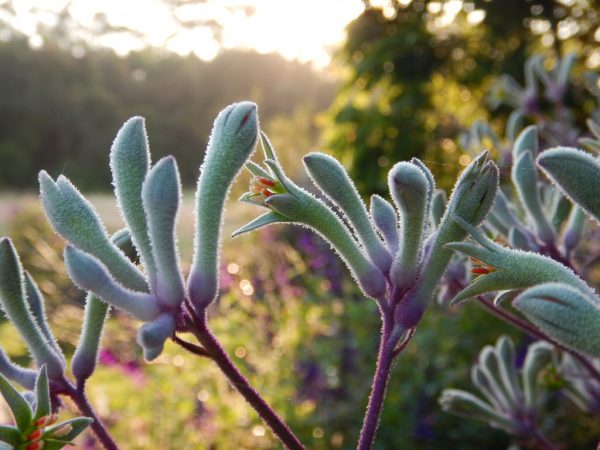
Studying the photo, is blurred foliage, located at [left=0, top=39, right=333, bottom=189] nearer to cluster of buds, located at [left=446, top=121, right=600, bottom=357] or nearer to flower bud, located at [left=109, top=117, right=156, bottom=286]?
flower bud, located at [left=109, top=117, right=156, bottom=286]

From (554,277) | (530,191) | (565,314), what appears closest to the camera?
(565,314)

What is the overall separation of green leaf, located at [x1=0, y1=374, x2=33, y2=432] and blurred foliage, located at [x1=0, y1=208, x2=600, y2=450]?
2.26 m

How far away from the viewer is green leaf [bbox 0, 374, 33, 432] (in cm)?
71

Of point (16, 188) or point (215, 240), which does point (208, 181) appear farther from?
point (16, 188)

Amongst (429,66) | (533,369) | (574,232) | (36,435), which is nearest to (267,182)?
(36,435)

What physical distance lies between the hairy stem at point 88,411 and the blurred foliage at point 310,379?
2.17 m

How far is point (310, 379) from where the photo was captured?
12.1ft

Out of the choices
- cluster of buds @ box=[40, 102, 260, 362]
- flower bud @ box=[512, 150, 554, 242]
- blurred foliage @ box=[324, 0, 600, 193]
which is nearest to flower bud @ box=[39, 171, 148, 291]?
cluster of buds @ box=[40, 102, 260, 362]

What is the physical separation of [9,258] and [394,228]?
42 cm

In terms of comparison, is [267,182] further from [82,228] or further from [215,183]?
[82,228]

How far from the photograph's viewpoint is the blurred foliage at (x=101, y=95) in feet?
41.7

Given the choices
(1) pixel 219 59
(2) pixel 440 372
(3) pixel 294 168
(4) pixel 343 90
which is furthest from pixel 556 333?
(1) pixel 219 59

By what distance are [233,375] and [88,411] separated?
0.65ft

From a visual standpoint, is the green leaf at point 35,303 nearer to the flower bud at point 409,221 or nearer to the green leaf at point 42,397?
the green leaf at point 42,397
